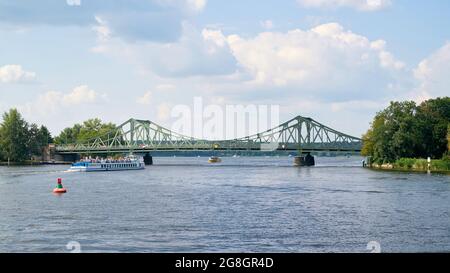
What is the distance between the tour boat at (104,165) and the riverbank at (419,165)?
49878 mm

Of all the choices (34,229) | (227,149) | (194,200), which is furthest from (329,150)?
(34,229)

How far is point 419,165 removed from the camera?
95062 millimetres

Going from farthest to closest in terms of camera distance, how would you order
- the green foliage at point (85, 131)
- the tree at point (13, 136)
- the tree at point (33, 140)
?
the green foliage at point (85, 131)
the tree at point (33, 140)
the tree at point (13, 136)

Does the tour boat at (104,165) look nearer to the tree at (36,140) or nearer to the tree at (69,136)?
the tree at (36,140)

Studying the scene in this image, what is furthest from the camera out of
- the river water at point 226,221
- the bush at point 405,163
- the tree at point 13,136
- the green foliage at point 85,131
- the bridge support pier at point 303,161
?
the green foliage at point 85,131

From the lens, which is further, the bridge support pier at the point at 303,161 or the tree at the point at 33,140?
the tree at the point at 33,140

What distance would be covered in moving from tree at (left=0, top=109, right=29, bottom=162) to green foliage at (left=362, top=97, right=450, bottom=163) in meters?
88.2

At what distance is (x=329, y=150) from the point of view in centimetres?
14262

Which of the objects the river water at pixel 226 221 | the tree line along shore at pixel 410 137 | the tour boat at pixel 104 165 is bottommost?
the river water at pixel 226 221

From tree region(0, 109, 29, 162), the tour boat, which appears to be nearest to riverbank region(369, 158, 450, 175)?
the tour boat

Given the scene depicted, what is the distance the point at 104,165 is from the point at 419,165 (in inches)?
2234

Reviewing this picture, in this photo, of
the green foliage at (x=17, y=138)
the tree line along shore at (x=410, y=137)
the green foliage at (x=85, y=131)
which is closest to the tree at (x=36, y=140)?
the green foliage at (x=17, y=138)

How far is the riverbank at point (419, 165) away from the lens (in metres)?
89.4
